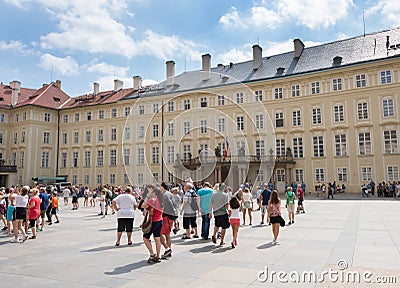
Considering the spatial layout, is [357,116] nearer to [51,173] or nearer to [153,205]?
[153,205]

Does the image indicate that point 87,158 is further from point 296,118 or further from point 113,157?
point 296,118

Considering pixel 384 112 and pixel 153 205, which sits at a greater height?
pixel 384 112

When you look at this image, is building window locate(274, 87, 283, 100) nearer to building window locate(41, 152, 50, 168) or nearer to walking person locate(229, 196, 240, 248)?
walking person locate(229, 196, 240, 248)

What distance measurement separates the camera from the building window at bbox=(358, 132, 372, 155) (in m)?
37.4

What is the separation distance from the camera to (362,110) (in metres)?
38.2

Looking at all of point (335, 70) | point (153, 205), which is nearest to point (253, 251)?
point (153, 205)

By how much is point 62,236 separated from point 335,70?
3593 centimetres

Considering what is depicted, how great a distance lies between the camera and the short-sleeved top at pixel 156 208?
7859 mm

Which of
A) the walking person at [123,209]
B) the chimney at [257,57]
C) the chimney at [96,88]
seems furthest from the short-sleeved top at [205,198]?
the chimney at [96,88]

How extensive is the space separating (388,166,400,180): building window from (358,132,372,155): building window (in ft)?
8.85

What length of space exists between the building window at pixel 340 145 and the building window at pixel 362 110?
9.03 ft

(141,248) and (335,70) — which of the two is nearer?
(141,248)

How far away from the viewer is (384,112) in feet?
121

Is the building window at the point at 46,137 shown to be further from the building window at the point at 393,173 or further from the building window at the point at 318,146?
the building window at the point at 393,173
